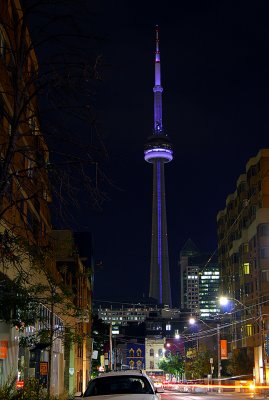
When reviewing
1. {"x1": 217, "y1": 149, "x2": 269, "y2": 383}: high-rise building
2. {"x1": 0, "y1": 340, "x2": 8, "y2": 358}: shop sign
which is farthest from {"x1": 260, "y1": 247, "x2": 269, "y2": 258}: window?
{"x1": 0, "y1": 340, "x2": 8, "y2": 358}: shop sign

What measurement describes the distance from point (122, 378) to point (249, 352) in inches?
3372

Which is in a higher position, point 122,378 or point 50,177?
point 50,177

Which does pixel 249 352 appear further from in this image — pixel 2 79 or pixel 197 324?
pixel 2 79

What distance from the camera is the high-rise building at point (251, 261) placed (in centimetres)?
8794

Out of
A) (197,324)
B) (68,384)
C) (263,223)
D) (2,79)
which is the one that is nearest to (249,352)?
(263,223)

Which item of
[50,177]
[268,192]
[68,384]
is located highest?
[268,192]

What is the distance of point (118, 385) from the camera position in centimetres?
1466

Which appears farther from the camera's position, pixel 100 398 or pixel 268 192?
pixel 268 192

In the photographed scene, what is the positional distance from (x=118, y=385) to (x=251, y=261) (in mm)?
83095

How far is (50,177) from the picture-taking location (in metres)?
12.1

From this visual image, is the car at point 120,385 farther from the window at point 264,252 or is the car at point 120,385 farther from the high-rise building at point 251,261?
the window at point 264,252

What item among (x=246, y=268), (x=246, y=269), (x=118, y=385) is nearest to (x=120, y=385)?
(x=118, y=385)

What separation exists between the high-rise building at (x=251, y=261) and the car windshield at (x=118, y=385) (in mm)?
62950

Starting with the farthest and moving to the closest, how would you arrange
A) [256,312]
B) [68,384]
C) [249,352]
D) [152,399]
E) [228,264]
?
[228,264] < [249,352] < [256,312] < [68,384] < [152,399]
